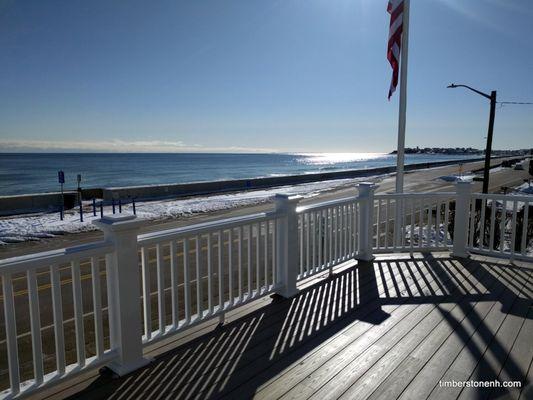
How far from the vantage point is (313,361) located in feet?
9.12

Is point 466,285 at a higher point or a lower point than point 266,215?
lower

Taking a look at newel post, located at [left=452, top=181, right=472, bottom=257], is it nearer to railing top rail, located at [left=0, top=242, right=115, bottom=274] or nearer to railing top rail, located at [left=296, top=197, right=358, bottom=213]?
A: railing top rail, located at [left=296, top=197, right=358, bottom=213]

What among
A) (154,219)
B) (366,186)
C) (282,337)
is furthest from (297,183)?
(282,337)

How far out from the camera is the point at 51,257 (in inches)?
87.1

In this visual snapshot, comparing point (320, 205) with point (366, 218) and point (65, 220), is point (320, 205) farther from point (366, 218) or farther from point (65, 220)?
point (65, 220)

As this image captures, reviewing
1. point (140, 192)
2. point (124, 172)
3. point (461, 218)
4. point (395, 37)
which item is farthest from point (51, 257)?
point (124, 172)

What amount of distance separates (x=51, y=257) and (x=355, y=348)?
220 centimetres

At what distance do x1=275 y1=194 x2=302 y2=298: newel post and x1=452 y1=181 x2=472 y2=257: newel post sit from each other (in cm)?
270

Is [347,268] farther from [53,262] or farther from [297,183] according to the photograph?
[297,183]

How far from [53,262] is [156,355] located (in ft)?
3.70

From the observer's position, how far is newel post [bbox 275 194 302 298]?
3855mm

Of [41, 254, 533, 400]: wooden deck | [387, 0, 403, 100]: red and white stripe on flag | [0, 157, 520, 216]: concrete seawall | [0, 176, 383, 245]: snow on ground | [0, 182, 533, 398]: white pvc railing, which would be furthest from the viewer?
[0, 157, 520, 216]: concrete seawall

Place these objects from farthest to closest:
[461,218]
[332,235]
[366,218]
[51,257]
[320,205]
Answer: [461,218] → [366,218] → [332,235] → [320,205] → [51,257]

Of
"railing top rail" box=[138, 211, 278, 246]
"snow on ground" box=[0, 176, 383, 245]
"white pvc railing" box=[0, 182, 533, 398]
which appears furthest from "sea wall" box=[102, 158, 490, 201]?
"railing top rail" box=[138, 211, 278, 246]
